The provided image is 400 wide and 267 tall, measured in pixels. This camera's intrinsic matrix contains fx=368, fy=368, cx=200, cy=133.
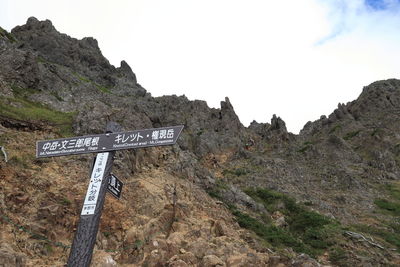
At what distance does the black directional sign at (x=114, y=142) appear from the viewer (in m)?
8.20

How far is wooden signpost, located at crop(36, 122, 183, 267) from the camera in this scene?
24.0 feet

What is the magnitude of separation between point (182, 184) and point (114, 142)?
1603cm

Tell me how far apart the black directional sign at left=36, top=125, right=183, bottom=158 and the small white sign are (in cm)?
24

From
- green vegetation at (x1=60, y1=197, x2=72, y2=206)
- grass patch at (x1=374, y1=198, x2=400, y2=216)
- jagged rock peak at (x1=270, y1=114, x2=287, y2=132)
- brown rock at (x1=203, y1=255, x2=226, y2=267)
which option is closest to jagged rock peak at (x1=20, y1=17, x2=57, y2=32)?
jagged rock peak at (x1=270, y1=114, x2=287, y2=132)

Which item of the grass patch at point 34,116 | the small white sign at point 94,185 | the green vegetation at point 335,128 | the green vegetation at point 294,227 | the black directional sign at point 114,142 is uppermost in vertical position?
the green vegetation at point 335,128

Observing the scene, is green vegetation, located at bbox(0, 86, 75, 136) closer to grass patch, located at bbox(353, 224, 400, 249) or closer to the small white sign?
the small white sign

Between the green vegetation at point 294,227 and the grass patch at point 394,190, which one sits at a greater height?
the grass patch at point 394,190

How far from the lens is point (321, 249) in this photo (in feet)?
82.7

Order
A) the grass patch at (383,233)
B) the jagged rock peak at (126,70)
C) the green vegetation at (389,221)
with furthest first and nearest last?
the jagged rock peak at (126,70) → the green vegetation at (389,221) → the grass patch at (383,233)

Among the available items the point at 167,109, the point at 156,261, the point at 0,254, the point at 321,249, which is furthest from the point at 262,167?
the point at 0,254

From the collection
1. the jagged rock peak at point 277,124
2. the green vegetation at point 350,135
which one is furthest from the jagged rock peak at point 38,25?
the green vegetation at point 350,135

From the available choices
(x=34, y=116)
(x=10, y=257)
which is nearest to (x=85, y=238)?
(x=10, y=257)

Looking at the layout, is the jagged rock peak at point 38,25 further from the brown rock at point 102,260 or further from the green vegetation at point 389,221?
the brown rock at point 102,260

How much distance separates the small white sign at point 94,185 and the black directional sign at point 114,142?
238mm
